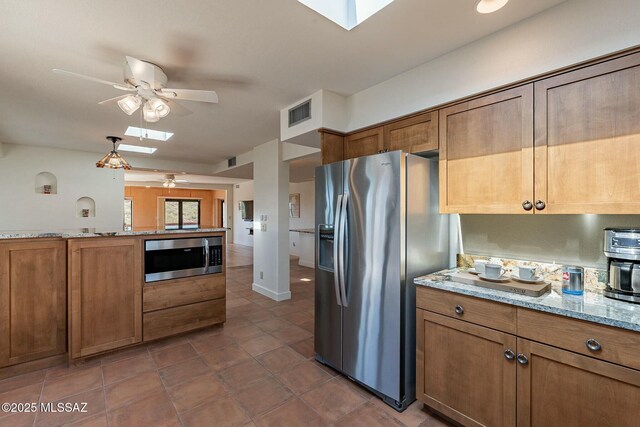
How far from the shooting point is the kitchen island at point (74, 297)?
2.33m

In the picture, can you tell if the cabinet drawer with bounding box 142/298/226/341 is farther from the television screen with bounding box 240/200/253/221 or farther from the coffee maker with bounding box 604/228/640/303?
the television screen with bounding box 240/200/253/221

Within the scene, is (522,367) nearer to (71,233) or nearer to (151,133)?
(71,233)

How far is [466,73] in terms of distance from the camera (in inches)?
76.8

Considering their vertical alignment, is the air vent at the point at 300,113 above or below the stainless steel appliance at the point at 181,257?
above

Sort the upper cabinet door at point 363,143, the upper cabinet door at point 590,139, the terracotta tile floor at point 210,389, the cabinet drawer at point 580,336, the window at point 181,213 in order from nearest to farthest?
1. the cabinet drawer at point 580,336
2. the upper cabinet door at point 590,139
3. the terracotta tile floor at point 210,389
4. the upper cabinet door at point 363,143
5. the window at point 181,213

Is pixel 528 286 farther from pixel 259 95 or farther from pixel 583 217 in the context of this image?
pixel 259 95

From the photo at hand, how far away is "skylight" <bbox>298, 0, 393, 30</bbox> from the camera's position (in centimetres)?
161

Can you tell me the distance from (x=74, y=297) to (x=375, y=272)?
2.54m

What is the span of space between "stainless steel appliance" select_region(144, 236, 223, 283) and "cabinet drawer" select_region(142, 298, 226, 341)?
35cm

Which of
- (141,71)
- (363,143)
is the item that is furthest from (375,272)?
(141,71)

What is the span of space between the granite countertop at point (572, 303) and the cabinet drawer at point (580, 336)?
3 centimetres

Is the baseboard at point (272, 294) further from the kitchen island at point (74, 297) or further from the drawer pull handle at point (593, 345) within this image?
the drawer pull handle at point (593, 345)

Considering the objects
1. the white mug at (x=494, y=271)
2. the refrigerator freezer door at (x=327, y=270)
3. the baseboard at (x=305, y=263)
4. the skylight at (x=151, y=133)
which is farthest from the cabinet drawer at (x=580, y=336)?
the baseboard at (x=305, y=263)

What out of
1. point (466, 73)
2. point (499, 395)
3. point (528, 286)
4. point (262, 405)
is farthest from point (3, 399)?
point (466, 73)
